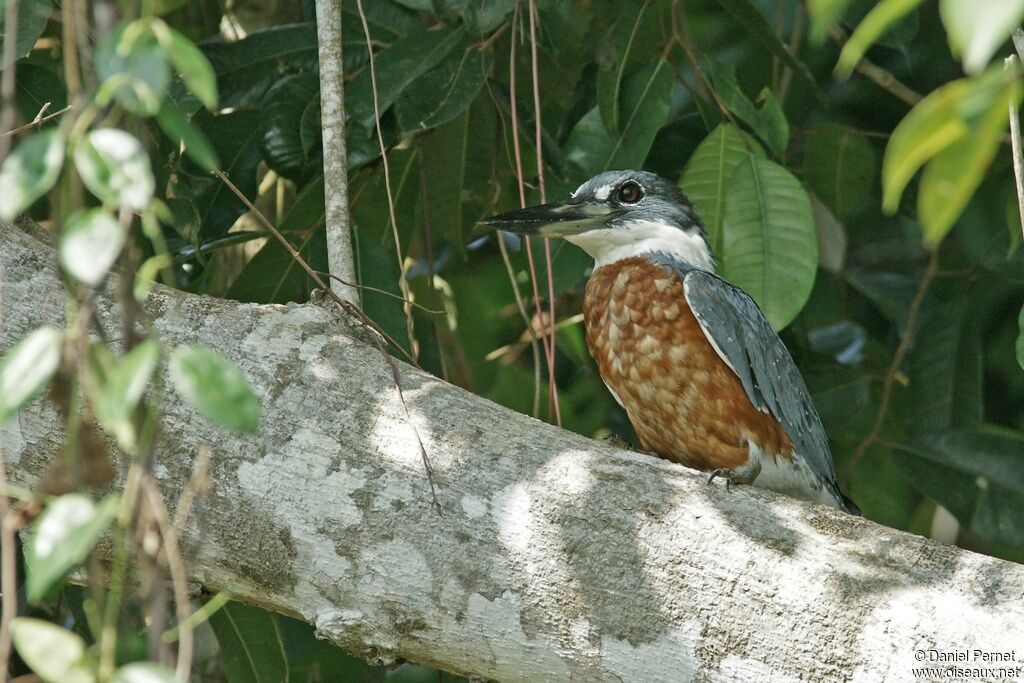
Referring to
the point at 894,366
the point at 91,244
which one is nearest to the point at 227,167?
the point at 894,366

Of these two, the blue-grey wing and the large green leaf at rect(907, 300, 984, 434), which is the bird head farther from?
the large green leaf at rect(907, 300, 984, 434)

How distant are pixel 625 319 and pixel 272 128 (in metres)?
1.33

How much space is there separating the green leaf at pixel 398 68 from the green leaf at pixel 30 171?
2381 millimetres

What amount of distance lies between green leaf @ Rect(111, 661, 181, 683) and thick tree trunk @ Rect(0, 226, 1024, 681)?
1.27 meters

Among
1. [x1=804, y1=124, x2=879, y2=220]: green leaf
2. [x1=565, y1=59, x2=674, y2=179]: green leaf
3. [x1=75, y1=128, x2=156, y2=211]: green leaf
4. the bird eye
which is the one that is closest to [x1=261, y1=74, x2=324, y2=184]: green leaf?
[x1=565, y1=59, x2=674, y2=179]: green leaf

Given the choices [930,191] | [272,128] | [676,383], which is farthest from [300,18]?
[930,191]

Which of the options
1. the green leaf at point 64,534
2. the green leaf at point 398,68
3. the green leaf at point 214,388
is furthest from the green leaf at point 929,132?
the green leaf at point 398,68

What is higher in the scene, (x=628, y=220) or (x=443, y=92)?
(x=443, y=92)

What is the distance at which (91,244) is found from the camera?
113cm

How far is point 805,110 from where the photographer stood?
5.30m

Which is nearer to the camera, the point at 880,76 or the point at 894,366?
the point at 880,76

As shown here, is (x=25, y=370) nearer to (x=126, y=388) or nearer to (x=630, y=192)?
(x=126, y=388)

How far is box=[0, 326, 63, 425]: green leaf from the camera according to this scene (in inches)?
44.2

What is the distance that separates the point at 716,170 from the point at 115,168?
2.91 meters
